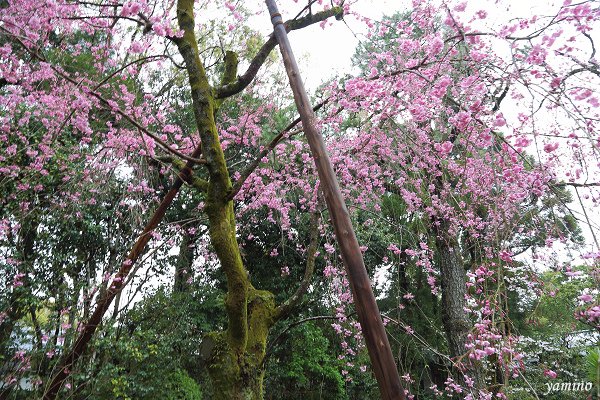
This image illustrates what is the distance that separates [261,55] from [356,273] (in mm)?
2189

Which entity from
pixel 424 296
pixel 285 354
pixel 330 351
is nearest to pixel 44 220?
pixel 285 354

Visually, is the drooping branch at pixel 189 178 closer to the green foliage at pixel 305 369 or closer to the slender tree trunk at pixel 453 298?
the slender tree trunk at pixel 453 298

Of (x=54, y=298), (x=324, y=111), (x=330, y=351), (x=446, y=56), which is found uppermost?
(x=324, y=111)

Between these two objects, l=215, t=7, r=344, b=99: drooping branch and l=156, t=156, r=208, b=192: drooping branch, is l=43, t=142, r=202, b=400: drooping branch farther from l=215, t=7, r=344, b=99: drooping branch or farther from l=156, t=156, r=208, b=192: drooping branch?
l=215, t=7, r=344, b=99: drooping branch

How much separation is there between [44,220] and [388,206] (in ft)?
19.3

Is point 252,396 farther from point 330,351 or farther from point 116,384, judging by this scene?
A: point 330,351

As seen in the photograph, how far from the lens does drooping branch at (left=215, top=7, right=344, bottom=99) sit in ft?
9.65

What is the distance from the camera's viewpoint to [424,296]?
31.0 ft

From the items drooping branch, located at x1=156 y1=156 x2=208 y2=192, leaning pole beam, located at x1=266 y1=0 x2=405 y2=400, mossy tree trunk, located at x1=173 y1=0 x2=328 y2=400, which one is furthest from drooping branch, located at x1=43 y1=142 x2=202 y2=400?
leaning pole beam, located at x1=266 y1=0 x2=405 y2=400

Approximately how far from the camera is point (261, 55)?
9.75 feet

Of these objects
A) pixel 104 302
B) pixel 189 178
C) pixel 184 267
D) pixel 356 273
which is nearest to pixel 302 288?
pixel 189 178

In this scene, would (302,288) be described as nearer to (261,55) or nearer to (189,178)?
(189,178)

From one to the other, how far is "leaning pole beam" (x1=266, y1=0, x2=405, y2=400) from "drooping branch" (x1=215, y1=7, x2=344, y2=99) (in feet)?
3.71

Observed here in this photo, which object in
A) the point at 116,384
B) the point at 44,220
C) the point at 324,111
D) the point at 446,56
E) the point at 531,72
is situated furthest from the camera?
the point at 44,220
